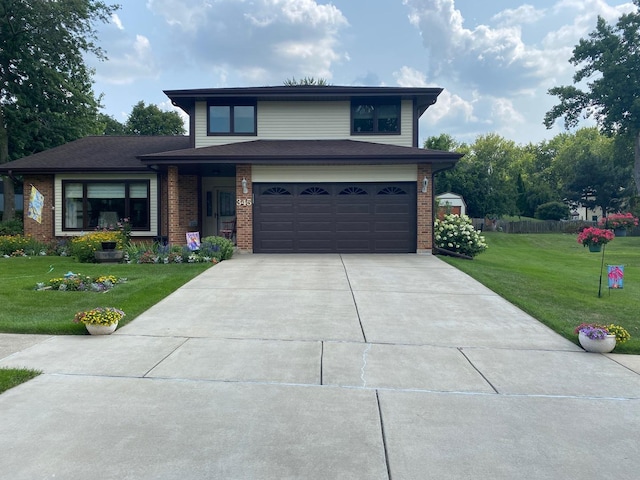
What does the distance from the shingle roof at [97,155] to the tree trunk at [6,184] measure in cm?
389

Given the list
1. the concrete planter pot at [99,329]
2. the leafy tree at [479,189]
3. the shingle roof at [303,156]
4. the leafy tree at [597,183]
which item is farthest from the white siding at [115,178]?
the leafy tree at [597,183]

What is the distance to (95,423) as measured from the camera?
3836 mm

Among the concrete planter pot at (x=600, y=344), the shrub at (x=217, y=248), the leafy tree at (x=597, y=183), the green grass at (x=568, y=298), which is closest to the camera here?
the concrete planter pot at (x=600, y=344)

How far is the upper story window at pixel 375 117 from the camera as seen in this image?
55.1 ft

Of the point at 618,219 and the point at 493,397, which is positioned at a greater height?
the point at 618,219

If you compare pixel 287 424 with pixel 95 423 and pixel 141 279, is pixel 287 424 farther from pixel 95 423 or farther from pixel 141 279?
pixel 141 279

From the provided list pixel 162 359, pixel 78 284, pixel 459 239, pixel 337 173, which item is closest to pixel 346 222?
pixel 337 173

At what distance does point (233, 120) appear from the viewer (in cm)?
1692

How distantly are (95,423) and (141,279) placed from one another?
7055 millimetres

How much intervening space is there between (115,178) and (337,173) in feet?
26.0

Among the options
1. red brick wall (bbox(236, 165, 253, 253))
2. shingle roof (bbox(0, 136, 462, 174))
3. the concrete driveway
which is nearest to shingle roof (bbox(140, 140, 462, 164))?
shingle roof (bbox(0, 136, 462, 174))

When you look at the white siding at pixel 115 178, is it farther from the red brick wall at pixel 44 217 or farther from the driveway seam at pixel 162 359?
the driveway seam at pixel 162 359

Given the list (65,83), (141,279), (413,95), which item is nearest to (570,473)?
(141,279)

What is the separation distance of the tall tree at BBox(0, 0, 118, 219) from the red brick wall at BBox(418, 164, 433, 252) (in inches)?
680
